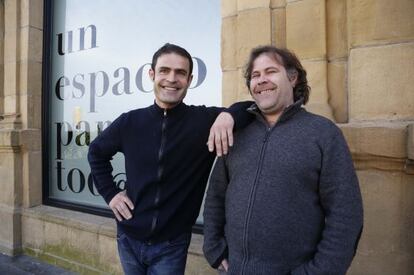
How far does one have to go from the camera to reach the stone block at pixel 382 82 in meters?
2.03

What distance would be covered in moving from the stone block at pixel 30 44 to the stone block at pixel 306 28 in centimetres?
338

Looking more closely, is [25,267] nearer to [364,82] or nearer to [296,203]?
[296,203]

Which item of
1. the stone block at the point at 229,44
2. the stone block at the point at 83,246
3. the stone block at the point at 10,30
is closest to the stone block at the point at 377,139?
the stone block at the point at 229,44

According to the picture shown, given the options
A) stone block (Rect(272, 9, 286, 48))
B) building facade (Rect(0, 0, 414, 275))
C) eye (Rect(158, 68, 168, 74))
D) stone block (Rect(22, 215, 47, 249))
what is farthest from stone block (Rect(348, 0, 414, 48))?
stone block (Rect(22, 215, 47, 249))

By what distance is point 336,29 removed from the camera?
2338 millimetres

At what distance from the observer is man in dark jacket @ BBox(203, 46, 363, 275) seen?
1335 mm

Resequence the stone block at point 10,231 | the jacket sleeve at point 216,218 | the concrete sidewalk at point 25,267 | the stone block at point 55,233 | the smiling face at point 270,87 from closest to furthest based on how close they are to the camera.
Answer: the smiling face at point 270,87 < the jacket sleeve at point 216,218 < the concrete sidewalk at point 25,267 < the stone block at point 55,233 < the stone block at point 10,231

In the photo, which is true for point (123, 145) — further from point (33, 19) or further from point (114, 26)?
point (33, 19)

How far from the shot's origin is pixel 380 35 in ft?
6.88

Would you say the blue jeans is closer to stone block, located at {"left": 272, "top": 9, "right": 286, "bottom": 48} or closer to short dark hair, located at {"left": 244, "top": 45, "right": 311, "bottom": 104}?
short dark hair, located at {"left": 244, "top": 45, "right": 311, "bottom": 104}

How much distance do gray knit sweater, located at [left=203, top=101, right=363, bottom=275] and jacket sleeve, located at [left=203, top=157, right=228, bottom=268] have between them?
0.45ft

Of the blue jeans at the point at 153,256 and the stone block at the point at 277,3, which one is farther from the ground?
the stone block at the point at 277,3

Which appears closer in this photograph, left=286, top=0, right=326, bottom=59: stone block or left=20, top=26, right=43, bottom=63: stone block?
Result: left=286, top=0, right=326, bottom=59: stone block

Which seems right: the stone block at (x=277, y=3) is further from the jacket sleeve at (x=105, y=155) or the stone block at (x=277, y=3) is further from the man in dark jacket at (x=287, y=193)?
the jacket sleeve at (x=105, y=155)
